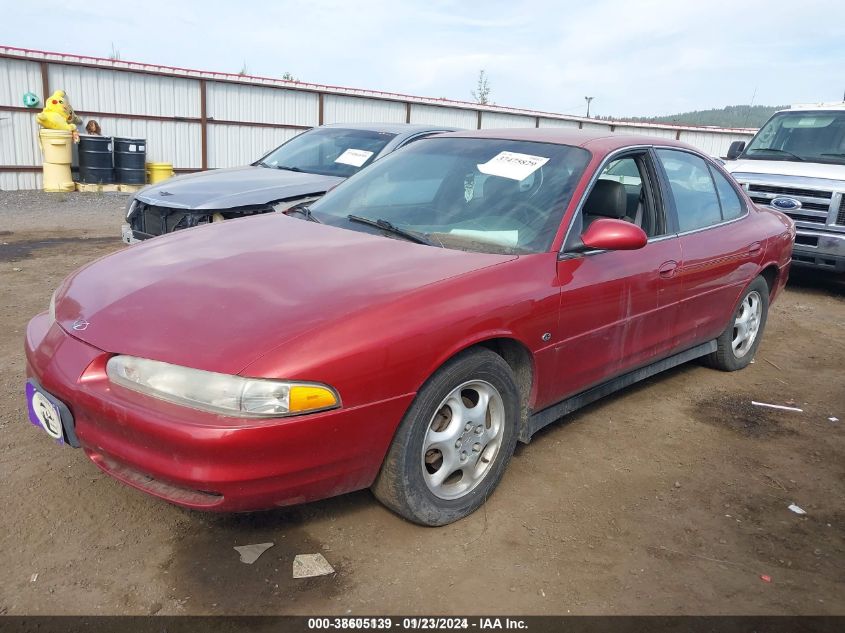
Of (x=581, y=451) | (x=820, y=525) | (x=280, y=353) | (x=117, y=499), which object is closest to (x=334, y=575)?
(x=280, y=353)

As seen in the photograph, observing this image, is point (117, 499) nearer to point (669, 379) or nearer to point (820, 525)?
point (820, 525)

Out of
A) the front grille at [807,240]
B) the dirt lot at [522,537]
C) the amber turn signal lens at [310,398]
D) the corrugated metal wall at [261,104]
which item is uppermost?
the corrugated metal wall at [261,104]

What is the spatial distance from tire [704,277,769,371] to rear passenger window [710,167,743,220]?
0.53 m

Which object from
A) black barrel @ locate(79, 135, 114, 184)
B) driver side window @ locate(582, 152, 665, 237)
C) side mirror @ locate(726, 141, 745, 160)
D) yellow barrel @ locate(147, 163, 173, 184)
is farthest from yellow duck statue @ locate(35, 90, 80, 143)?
driver side window @ locate(582, 152, 665, 237)

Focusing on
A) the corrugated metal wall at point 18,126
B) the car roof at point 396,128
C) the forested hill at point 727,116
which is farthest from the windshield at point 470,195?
the forested hill at point 727,116

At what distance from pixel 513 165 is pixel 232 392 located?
2023mm

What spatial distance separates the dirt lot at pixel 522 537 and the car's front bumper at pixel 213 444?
0.34 meters

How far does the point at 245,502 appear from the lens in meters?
2.46

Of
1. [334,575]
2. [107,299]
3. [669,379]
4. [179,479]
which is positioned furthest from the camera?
[669,379]

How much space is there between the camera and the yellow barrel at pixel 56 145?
1377 cm

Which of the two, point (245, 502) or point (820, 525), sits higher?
point (245, 502)

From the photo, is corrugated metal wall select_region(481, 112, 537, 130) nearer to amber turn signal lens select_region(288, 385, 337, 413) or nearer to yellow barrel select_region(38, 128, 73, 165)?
yellow barrel select_region(38, 128, 73, 165)

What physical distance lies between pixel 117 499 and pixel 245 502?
0.94 metres

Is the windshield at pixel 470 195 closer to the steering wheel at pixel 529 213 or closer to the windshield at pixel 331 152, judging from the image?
the steering wheel at pixel 529 213
